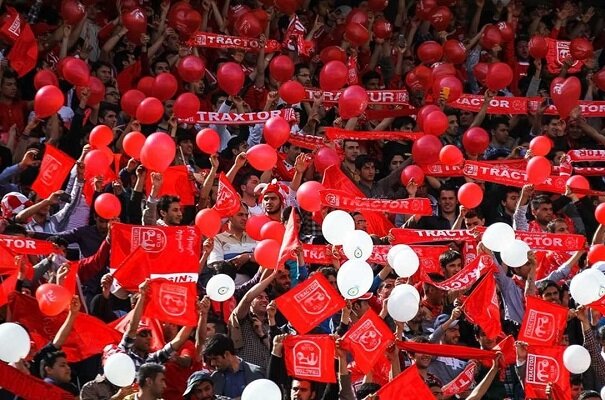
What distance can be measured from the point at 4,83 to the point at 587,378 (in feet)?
14.7

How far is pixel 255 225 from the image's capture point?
37.0ft

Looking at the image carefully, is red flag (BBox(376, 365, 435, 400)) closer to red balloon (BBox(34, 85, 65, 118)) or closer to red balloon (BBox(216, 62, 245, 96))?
red balloon (BBox(34, 85, 65, 118))

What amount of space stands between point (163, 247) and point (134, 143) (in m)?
1.21

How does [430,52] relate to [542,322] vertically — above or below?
below

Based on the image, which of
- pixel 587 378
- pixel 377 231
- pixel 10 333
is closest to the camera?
pixel 10 333

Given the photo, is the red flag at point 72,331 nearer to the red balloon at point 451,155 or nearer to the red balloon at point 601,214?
the red balloon at point 451,155

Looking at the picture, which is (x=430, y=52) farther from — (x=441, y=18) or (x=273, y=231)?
(x=273, y=231)

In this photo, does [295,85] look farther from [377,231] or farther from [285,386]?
[285,386]

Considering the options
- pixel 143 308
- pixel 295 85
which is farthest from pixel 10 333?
pixel 295 85

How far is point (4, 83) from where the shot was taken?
490 inches

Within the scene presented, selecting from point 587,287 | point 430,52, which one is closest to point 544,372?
point 587,287

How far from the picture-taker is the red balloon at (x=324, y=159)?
12297mm

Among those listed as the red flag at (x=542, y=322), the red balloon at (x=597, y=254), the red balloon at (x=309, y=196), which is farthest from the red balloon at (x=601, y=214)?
the red balloon at (x=309, y=196)

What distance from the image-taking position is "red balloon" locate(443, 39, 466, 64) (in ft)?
46.8
